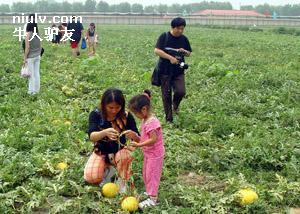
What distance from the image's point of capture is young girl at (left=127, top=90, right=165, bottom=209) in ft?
16.7

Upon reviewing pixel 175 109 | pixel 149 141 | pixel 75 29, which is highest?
pixel 75 29

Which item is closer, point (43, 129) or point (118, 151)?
point (118, 151)

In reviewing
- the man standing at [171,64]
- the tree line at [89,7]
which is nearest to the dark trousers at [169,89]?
the man standing at [171,64]

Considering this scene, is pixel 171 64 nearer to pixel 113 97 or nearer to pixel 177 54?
pixel 177 54

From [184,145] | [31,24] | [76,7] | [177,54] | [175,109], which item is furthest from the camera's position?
[76,7]

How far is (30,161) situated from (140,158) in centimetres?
146

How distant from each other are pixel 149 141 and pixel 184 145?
2723 mm

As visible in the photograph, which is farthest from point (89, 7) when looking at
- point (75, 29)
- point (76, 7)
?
point (75, 29)

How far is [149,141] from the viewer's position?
5070 mm

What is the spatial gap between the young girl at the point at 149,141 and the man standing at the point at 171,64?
130 inches

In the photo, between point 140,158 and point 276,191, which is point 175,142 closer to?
point 140,158

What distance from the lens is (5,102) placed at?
974cm

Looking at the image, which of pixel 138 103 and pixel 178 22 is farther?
pixel 178 22

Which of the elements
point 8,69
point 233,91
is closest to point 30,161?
point 233,91
